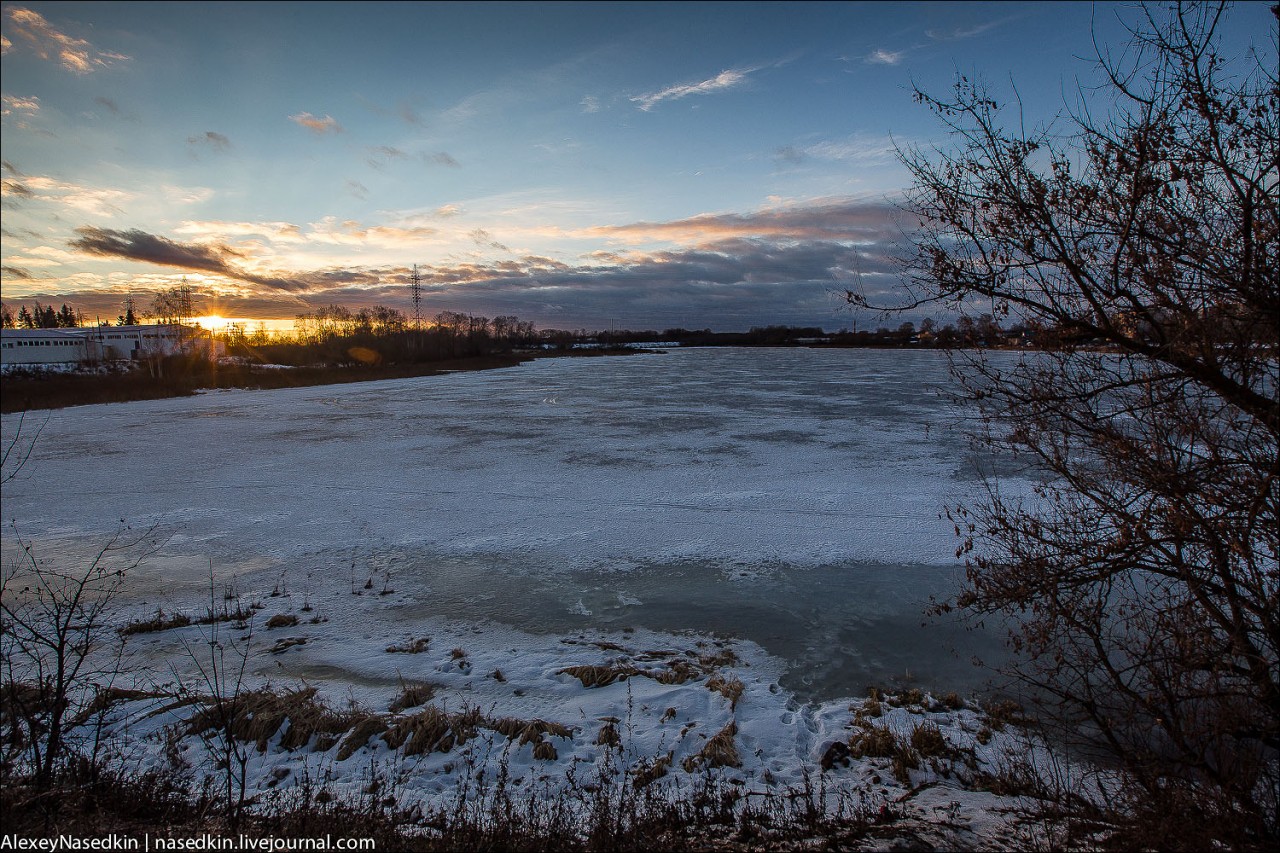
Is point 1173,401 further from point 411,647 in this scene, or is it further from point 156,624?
point 156,624

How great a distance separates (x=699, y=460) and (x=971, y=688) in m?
8.74

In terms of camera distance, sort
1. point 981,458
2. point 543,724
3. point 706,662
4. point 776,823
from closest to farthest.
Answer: point 776,823, point 543,724, point 706,662, point 981,458

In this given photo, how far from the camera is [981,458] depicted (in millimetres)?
13078

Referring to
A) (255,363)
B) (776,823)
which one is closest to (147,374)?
(255,363)

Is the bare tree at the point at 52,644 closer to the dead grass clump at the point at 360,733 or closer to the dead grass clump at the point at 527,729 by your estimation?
the dead grass clump at the point at 360,733

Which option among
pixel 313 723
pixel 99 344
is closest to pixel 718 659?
pixel 313 723

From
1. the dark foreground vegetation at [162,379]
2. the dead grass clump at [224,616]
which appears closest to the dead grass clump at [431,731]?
the dead grass clump at [224,616]

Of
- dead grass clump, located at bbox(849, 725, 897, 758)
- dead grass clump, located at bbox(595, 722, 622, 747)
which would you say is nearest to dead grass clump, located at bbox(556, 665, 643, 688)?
dead grass clump, located at bbox(595, 722, 622, 747)

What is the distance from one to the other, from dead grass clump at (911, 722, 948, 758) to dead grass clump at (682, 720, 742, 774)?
48.9 inches

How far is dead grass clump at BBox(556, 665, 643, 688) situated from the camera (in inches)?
208

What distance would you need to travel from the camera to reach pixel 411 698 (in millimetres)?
4949

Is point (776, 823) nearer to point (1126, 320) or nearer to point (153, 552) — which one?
point (1126, 320)

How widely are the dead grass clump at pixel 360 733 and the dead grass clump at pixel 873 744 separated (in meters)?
3.32

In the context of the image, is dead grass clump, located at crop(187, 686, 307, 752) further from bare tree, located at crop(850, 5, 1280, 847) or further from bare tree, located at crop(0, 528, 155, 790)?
bare tree, located at crop(850, 5, 1280, 847)
